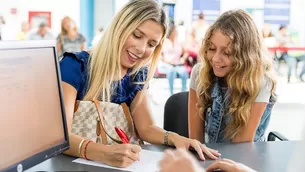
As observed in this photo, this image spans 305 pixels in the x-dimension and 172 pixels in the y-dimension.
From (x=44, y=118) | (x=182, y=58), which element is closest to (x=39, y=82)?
(x=44, y=118)

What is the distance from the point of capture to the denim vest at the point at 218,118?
1.49 m

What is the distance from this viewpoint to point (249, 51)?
1444 millimetres

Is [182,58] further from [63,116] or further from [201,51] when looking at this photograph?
[63,116]

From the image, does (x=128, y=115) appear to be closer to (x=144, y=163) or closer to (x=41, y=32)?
(x=144, y=163)

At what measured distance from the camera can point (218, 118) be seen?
4.91 feet

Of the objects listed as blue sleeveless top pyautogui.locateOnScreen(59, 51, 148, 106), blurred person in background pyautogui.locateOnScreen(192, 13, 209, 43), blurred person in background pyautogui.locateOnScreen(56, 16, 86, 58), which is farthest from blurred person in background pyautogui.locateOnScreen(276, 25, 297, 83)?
blue sleeveless top pyautogui.locateOnScreen(59, 51, 148, 106)

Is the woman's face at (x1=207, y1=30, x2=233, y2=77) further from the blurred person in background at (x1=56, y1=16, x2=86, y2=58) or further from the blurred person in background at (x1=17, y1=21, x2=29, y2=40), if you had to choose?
the blurred person in background at (x1=17, y1=21, x2=29, y2=40)

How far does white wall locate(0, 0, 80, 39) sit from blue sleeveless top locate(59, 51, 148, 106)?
2445 millimetres

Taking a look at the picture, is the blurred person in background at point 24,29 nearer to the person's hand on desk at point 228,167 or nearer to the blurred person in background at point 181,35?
the blurred person in background at point 181,35

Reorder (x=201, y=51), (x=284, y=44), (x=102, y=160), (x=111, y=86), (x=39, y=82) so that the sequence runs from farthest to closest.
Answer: (x=284, y=44), (x=201, y=51), (x=111, y=86), (x=102, y=160), (x=39, y=82)

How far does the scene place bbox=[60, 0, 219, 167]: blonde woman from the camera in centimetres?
126

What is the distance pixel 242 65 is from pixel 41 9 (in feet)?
9.01

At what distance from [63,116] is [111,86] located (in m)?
0.41

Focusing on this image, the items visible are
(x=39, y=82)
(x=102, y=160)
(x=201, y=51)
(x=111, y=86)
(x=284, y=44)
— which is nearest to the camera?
(x=39, y=82)
